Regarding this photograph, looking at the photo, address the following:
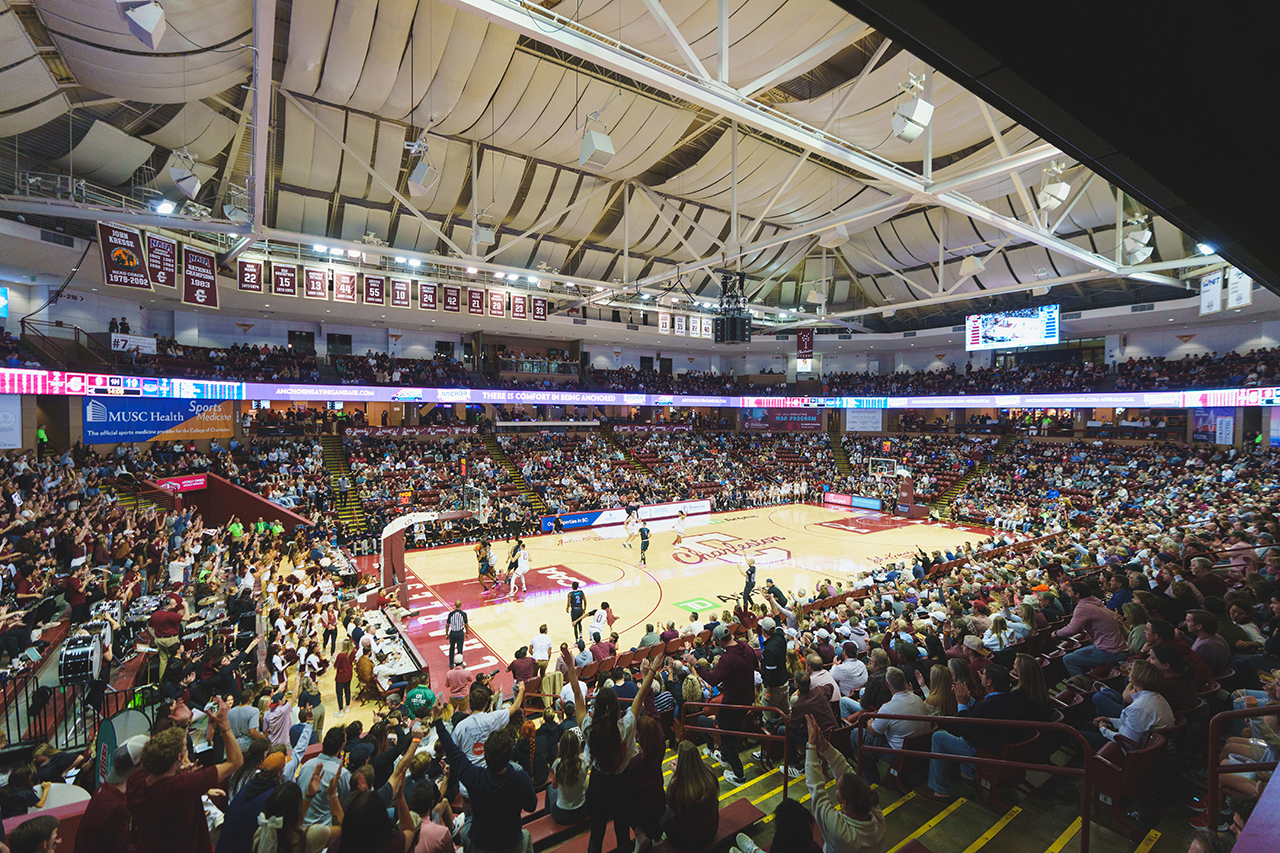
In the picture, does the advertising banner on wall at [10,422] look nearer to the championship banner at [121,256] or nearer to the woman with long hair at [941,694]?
the championship banner at [121,256]

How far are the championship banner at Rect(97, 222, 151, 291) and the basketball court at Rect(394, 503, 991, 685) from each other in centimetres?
996

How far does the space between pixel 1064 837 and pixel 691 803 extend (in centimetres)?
258

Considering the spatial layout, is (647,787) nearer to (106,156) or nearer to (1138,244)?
(106,156)

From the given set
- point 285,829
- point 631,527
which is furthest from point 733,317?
point 285,829

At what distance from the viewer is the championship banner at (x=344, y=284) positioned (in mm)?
17484

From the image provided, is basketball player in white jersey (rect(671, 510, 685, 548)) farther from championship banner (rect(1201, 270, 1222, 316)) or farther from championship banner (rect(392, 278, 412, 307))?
championship banner (rect(1201, 270, 1222, 316))

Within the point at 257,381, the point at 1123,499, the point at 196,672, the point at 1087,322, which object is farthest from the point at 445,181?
the point at 1087,322

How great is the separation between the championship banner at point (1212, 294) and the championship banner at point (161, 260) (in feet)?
96.3

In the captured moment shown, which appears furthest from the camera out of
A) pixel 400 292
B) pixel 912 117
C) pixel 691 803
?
pixel 400 292

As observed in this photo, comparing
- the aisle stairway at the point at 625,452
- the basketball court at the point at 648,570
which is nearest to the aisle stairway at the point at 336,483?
the basketball court at the point at 648,570

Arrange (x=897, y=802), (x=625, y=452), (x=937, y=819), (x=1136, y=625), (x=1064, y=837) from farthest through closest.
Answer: (x=625, y=452)
(x=1136, y=625)
(x=897, y=802)
(x=937, y=819)
(x=1064, y=837)

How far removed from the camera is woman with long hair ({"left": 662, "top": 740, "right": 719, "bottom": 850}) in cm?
304

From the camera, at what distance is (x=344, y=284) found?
693 inches

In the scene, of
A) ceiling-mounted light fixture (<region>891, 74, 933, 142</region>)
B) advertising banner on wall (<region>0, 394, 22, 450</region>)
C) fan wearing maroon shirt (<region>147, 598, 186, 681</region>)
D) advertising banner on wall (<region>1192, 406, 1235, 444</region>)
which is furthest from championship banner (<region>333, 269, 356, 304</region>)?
advertising banner on wall (<region>1192, 406, 1235, 444</region>)
